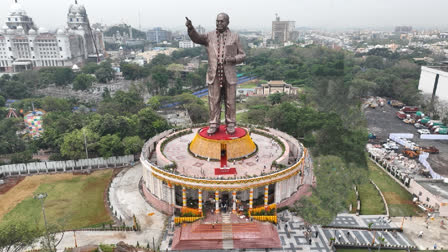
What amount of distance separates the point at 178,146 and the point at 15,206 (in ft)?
58.8

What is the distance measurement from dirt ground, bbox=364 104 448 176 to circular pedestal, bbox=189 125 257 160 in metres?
25.7

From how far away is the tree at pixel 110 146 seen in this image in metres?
39.0

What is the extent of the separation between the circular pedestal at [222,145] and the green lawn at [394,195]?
51.4 feet

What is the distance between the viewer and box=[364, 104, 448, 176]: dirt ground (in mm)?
42156

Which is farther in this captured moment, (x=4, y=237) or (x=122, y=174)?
(x=122, y=174)

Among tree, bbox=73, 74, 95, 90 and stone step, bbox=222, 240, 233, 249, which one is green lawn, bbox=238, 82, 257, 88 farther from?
stone step, bbox=222, 240, 233, 249

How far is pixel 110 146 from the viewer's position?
130 feet

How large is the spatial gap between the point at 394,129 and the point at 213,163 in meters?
41.9

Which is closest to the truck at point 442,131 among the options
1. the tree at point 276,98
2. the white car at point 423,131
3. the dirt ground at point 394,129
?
the white car at point 423,131

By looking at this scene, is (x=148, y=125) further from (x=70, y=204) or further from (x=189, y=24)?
(x=189, y=24)

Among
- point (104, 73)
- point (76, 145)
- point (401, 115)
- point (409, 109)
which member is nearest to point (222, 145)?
point (76, 145)

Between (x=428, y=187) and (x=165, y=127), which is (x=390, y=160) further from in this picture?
(x=165, y=127)

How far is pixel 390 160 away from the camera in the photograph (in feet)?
140

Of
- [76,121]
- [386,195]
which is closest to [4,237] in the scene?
[76,121]
